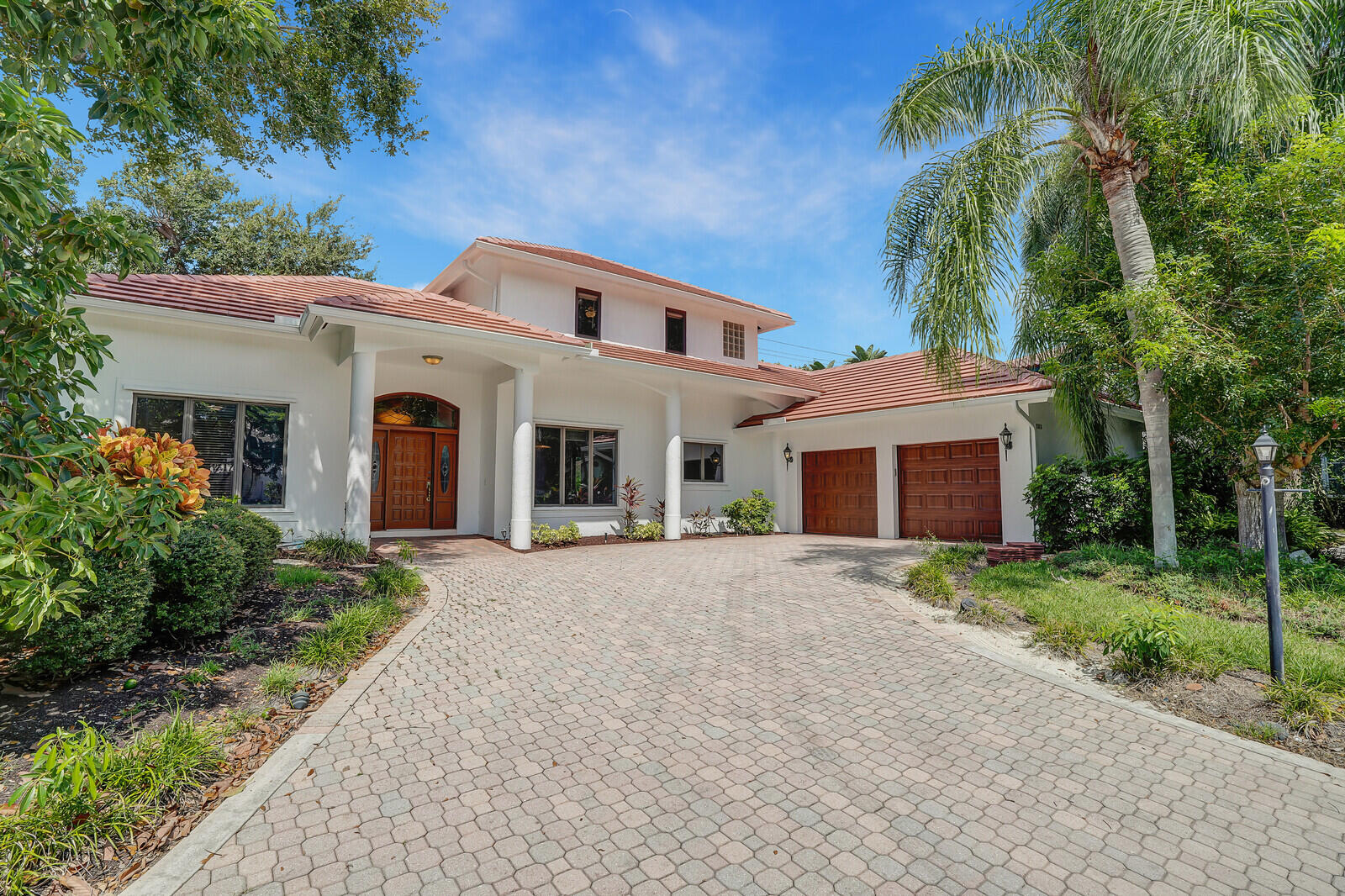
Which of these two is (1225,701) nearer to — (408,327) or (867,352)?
(408,327)

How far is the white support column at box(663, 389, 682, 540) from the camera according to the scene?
14242 mm

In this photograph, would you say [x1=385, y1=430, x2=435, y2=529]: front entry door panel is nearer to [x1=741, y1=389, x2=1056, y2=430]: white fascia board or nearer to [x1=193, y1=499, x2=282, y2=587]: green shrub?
[x1=193, y1=499, x2=282, y2=587]: green shrub

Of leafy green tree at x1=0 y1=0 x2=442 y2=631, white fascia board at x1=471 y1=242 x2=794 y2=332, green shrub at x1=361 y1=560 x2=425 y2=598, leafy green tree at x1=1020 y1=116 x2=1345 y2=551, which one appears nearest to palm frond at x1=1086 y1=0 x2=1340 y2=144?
leafy green tree at x1=1020 y1=116 x2=1345 y2=551

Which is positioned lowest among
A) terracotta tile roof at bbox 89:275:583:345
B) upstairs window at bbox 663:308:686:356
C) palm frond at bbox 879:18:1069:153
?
terracotta tile roof at bbox 89:275:583:345

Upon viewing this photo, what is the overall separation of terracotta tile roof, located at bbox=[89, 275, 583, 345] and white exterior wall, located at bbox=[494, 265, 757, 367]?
4.71 ft

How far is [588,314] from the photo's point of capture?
48.3 ft

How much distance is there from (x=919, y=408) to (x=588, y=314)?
7.89 meters

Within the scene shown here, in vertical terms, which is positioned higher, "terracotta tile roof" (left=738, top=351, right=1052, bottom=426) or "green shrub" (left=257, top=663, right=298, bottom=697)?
"terracotta tile roof" (left=738, top=351, right=1052, bottom=426)

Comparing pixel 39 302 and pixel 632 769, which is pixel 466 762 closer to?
pixel 632 769

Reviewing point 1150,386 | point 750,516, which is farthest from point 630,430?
point 1150,386

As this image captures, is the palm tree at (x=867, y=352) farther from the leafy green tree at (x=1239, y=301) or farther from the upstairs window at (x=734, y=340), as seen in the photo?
the leafy green tree at (x=1239, y=301)

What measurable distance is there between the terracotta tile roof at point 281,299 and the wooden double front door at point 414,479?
281cm

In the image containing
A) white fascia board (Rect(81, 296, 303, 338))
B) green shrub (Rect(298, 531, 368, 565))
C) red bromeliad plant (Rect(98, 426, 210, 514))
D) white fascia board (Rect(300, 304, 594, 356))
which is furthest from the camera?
white fascia board (Rect(300, 304, 594, 356))

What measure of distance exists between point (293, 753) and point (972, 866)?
11.8 feet
